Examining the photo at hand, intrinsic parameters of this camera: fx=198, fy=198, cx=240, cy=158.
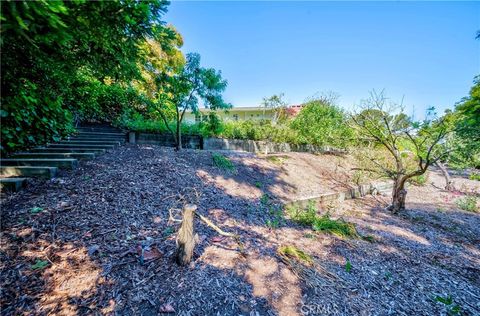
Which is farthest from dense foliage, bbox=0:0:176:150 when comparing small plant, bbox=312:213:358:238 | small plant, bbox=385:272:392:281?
small plant, bbox=385:272:392:281

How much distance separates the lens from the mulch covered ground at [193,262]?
1651 millimetres

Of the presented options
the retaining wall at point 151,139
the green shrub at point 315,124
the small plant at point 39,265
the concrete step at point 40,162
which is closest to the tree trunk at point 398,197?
the green shrub at point 315,124

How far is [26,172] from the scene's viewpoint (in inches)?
120

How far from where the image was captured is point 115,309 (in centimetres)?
152

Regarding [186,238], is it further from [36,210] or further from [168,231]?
[36,210]

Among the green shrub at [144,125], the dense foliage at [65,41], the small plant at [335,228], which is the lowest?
the small plant at [335,228]

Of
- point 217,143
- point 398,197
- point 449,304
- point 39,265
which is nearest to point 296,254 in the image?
point 449,304

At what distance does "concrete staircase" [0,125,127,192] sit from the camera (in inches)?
117

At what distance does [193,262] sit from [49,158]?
12.1 ft

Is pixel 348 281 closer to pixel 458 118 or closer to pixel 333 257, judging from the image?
pixel 333 257

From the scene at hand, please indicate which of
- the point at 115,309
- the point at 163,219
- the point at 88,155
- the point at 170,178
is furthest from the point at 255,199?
the point at 88,155

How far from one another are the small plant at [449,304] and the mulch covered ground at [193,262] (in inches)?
0.6

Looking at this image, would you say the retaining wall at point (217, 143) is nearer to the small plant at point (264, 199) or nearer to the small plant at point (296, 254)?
the small plant at point (264, 199)

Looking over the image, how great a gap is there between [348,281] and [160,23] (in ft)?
11.7
